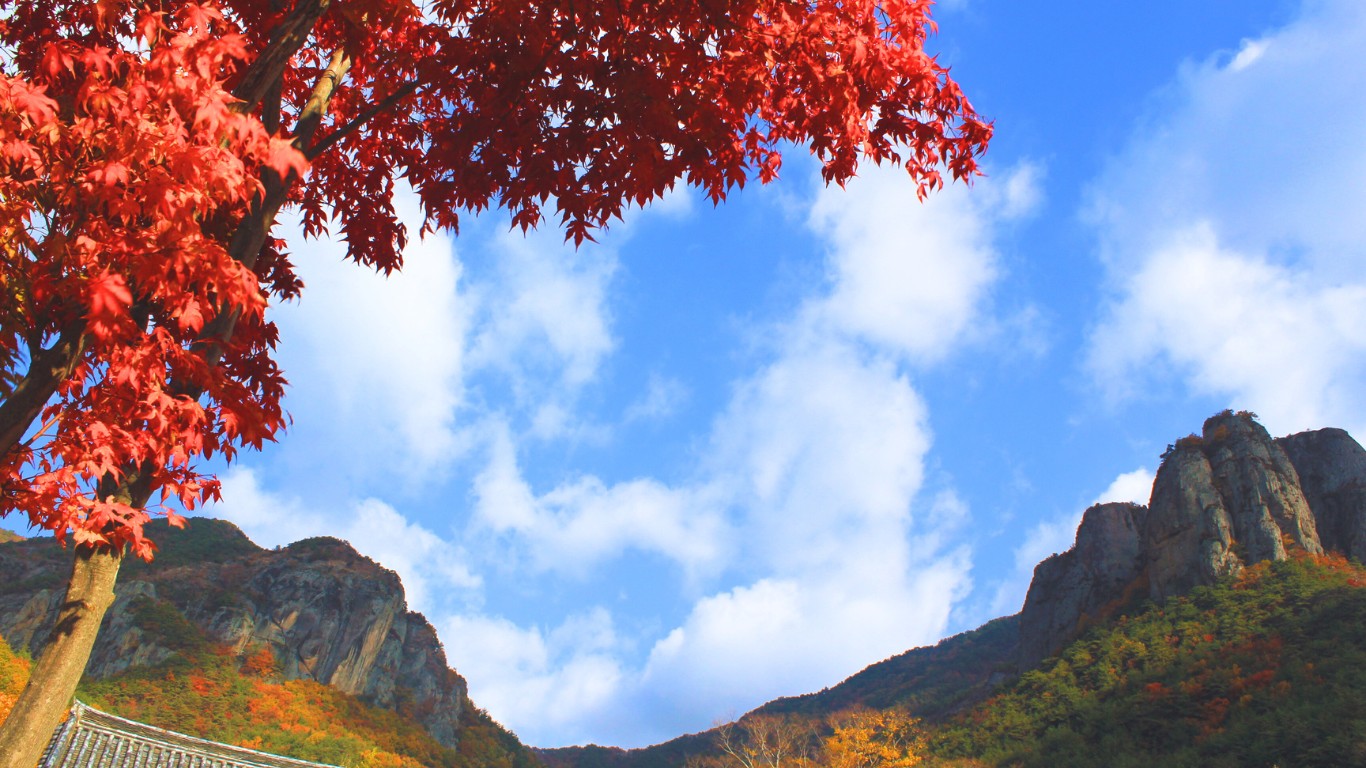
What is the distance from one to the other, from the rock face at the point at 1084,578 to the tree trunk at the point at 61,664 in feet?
191

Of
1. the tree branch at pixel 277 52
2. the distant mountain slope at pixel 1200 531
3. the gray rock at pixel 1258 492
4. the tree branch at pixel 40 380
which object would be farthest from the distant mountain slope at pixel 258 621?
the gray rock at pixel 1258 492

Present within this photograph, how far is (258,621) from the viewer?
180ft

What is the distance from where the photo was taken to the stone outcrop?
151 ft

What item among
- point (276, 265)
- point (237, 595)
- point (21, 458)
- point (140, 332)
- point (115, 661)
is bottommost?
point (21, 458)

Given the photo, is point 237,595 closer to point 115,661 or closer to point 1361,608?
point 115,661

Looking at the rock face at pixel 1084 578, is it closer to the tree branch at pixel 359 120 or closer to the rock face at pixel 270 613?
the rock face at pixel 270 613

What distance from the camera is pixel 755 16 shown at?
4652 millimetres

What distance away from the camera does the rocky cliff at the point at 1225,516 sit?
1790 inches

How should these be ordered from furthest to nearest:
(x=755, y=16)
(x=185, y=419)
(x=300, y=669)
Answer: (x=300, y=669) → (x=755, y=16) → (x=185, y=419)

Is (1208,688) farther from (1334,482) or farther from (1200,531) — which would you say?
(1334,482)

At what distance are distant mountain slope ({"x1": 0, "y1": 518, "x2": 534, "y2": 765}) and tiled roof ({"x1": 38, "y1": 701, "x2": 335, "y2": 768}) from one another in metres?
32.4

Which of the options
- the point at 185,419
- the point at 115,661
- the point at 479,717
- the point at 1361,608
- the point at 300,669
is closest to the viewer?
the point at 185,419

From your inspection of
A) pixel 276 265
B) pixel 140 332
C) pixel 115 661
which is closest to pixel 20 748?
pixel 140 332

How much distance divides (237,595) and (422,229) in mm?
61339
